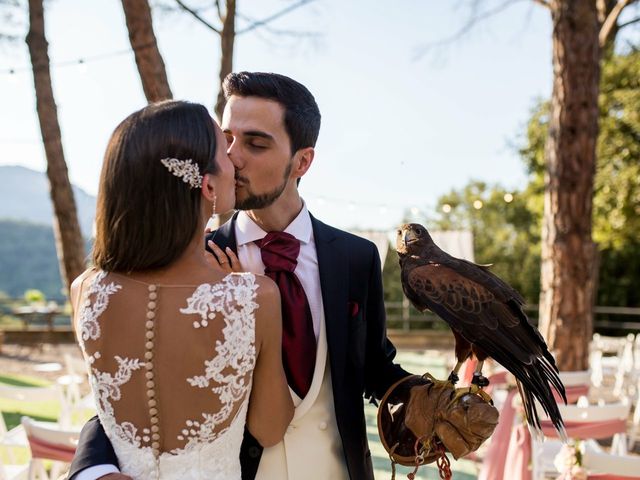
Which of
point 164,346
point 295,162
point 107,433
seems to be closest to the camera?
point 164,346

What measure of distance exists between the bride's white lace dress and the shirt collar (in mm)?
453

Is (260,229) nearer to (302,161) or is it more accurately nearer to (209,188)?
(302,161)

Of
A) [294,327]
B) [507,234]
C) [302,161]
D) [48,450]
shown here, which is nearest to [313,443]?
[294,327]

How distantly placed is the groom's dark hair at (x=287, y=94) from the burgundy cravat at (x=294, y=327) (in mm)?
335

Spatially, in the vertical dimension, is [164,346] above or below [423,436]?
above

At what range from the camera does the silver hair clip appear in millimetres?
1229

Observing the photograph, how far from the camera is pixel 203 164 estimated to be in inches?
50.5

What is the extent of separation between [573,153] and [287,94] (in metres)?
3.98

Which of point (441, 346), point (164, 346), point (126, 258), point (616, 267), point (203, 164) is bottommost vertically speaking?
point (441, 346)

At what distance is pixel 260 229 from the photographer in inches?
69.4

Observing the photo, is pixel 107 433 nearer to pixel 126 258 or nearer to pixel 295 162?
pixel 126 258

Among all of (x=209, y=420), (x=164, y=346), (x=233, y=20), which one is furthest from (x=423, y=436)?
(x=233, y=20)

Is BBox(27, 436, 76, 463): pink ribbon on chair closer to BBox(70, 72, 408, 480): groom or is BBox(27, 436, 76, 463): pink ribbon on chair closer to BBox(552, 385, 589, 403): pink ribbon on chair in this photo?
BBox(70, 72, 408, 480): groom

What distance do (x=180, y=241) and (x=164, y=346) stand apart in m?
0.21
